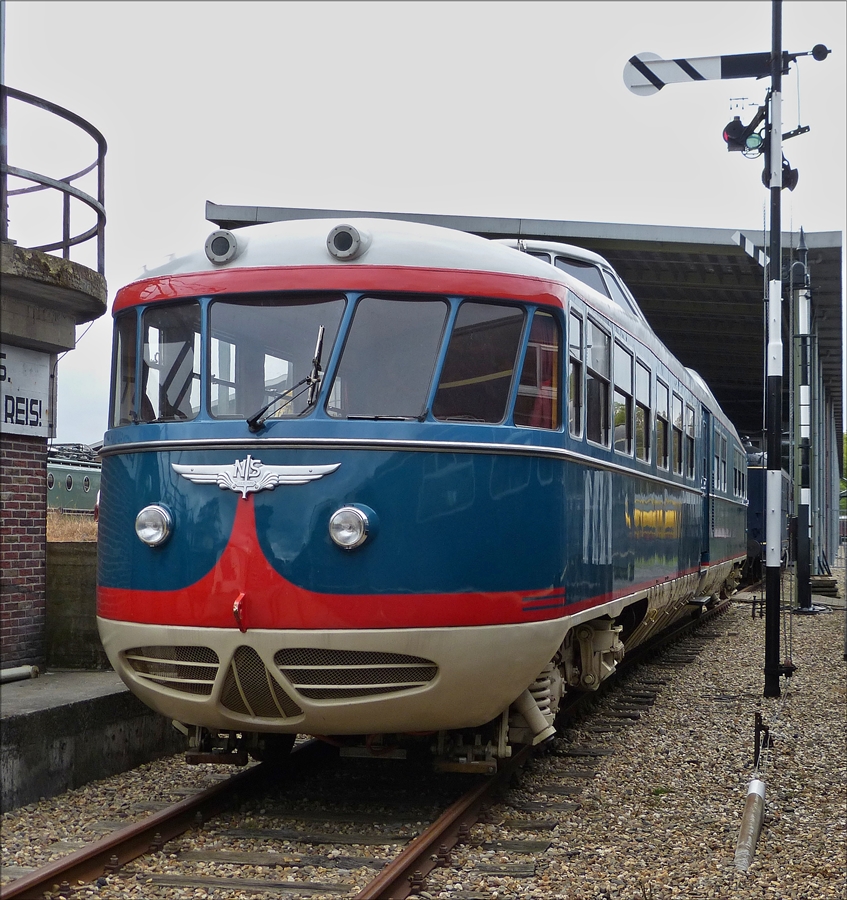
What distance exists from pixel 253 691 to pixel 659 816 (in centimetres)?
236

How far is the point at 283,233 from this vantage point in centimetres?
617

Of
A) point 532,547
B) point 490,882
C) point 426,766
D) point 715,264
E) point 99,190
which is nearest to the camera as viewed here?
point 490,882

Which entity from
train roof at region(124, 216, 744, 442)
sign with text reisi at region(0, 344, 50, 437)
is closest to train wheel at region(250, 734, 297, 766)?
train roof at region(124, 216, 744, 442)

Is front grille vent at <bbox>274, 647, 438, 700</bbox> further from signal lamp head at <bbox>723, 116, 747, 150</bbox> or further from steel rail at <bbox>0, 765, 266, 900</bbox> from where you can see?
signal lamp head at <bbox>723, 116, 747, 150</bbox>

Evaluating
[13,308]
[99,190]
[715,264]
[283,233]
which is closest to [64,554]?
[13,308]

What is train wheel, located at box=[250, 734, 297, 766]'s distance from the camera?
22.1ft

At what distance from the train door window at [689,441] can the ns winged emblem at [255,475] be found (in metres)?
7.26

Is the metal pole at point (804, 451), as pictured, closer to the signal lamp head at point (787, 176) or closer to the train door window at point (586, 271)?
the signal lamp head at point (787, 176)

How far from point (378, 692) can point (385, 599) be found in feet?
1.62

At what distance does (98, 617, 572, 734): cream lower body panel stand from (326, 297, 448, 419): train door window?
3.66 feet

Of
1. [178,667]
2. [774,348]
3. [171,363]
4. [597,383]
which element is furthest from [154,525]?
[774,348]

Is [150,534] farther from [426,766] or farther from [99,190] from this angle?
[99,190]

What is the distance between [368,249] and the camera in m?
5.98

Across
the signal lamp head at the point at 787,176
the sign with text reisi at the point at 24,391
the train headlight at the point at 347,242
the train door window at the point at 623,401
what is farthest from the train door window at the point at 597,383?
the signal lamp head at the point at 787,176
